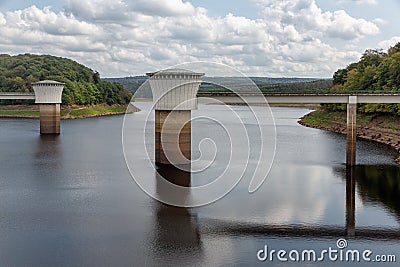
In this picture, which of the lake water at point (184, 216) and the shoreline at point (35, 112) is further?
the shoreline at point (35, 112)

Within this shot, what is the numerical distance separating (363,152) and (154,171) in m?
19.6

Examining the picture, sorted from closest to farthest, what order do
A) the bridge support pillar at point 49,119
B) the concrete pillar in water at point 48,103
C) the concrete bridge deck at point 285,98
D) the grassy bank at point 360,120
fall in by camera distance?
the concrete bridge deck at point 285,98 < the grassy bank at point 360,120 < the concrete pillar in water at point 48,103 < the bridge support pillar at point 49,119

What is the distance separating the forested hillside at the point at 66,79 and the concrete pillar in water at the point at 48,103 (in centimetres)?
3828

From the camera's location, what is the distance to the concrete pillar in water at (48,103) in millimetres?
59906

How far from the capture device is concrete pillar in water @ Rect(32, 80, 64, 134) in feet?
197

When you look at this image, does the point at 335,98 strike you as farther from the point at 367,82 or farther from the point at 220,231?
the point at 367,82

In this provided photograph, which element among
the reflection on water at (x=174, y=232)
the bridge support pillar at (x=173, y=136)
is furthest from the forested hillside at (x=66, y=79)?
the reflection on water at (x=174, y=232)

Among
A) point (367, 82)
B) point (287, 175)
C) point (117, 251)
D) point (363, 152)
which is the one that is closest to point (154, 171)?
point (287, 175)

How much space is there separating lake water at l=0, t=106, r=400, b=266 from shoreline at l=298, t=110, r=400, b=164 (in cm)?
1112

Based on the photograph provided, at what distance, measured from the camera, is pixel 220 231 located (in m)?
20.7

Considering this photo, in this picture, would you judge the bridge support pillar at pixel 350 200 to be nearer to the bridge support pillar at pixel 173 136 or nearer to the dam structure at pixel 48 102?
the bridge support pillar at pixel 173 136

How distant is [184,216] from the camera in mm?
22844

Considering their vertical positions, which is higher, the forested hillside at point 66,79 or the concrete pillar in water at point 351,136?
the forested hillside at point 66,79

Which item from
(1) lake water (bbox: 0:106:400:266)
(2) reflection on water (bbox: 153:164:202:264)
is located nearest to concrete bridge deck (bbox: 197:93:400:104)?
(1) lake water (bbox: 0:106:400:266)
